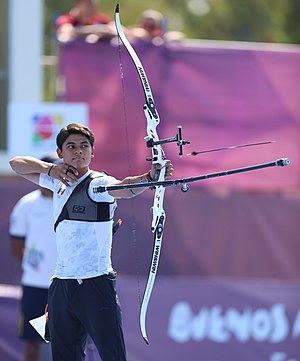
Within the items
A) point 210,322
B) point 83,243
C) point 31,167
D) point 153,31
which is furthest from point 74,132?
point 153,31

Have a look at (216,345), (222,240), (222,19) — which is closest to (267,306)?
(216,345)

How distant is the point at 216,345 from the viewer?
8008 millimetres

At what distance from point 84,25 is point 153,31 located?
2.32ft

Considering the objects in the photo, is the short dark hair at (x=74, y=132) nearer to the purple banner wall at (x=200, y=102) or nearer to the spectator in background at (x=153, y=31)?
the purple banner wall at (x=200, y=102)

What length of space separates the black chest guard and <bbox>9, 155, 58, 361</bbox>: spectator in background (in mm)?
1889

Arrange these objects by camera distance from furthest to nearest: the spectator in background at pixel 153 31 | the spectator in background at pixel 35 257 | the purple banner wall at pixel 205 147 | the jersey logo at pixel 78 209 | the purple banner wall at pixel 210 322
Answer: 1. the spectator in background at pixel 153 31
2. the purple banner wall at pixel 205 147
3. the purple banner wall at pixel 210 322
4. the spectator in background at pixel 35 257
5. the jersey logo at pixel 78 209

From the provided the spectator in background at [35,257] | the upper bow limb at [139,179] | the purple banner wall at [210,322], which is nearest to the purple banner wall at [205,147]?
the purple banner wall at [210,322]

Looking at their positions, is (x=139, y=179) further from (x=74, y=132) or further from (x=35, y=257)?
(x=35, y=257)

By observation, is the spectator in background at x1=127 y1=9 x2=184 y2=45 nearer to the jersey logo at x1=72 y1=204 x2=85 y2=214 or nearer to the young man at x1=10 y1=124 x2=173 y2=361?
the young man at x1=10 y1=124 x2=173 y2=361

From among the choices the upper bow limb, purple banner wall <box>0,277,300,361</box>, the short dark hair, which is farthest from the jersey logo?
purple banner wall <box>0,277,300,361</box>

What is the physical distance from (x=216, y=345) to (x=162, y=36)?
343 centimetres

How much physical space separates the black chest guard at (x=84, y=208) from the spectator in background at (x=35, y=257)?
6.20 feet

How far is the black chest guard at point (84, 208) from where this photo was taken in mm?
5125

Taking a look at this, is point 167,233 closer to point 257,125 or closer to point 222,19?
point 257,125
